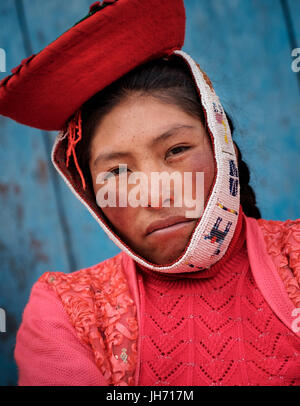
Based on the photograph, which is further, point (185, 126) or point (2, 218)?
point (2, 218)

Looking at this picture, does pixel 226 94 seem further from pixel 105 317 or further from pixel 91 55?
pixel 105 317

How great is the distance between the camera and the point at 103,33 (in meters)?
0.88

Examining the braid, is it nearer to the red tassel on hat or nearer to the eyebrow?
the eyebrow

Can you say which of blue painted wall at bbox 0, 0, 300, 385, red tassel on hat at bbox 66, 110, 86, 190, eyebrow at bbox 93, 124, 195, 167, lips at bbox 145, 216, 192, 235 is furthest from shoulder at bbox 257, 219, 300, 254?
blue painted wall at bbox 0, 0, 300, 385

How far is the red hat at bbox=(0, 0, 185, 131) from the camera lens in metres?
0.87

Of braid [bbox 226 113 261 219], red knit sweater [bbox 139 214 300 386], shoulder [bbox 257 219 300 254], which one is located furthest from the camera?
braid [bbox 226 113 261 219]

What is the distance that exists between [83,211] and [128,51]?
962mm

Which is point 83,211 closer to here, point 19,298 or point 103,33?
point 19,298

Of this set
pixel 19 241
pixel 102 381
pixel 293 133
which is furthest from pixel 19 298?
pixel 293 133

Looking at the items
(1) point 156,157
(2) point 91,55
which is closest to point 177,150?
(1) point 156,157

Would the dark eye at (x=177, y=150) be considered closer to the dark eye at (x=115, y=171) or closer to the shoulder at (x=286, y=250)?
the dark eye at (x=115, y=171)

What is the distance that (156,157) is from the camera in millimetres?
916

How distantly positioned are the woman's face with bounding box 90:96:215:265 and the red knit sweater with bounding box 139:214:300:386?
0.12m

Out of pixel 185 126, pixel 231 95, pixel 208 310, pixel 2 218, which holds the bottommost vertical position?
pixel 208 310
